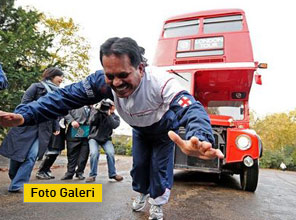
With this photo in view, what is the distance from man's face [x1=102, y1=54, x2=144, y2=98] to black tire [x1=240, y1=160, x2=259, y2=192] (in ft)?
11.9

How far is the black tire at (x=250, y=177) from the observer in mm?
4762

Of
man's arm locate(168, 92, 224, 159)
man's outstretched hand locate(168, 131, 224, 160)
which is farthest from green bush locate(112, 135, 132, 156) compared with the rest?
man's outstretched hand locate(168, 131, 224, 160)

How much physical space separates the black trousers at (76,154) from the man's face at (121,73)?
3459 millimetres

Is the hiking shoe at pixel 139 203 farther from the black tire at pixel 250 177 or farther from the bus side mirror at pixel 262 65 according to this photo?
the bus side mirror at pixel 262 65

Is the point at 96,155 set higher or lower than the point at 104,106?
lower

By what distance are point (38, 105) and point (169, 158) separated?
4.63 feet

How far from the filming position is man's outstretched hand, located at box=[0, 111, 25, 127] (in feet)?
6.03

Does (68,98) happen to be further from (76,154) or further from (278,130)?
(278,130)

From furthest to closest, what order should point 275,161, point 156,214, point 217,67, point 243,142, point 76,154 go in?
point 275,161 < point 217,67 < point 76,154 < point 243,142 < point 156,214

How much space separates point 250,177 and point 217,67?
228 cm

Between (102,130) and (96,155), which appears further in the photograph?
(102,130)

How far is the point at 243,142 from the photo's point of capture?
4.66 metres

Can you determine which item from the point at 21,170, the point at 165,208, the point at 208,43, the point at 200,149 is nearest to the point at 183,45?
the point at 208,43

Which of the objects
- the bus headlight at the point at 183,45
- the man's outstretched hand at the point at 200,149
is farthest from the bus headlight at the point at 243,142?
the man's outstretched hand at the point at 200,149
